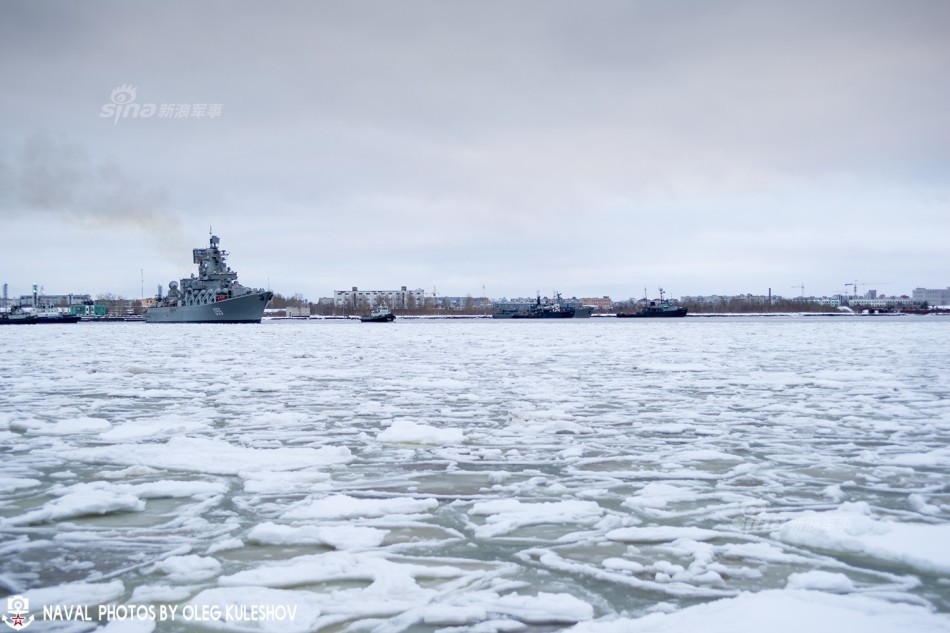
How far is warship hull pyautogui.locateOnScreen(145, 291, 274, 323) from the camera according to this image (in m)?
73.4

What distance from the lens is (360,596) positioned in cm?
269

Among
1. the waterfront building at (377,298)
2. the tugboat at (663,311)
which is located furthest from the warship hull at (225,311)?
the waterfront building at (377,298)

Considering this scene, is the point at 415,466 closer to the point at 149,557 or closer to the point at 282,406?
the point at 149,557

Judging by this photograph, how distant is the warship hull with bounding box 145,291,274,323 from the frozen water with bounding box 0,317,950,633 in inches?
2679

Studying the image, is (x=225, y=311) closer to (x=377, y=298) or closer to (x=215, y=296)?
(x=215, y=296)

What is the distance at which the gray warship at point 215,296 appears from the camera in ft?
242

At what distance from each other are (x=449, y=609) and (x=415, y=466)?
253cm

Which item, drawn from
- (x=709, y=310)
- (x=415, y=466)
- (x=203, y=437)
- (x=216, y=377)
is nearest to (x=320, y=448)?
(x=415, y=466)

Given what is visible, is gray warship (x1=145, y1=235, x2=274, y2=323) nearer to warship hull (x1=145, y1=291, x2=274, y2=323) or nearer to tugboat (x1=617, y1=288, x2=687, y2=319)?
warship hull (x1=145, y1=291, x2=274, y2=323)

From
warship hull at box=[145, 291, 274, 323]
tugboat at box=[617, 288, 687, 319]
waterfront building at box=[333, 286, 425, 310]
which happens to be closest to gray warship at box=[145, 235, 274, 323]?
warship hull at box=[145, 291, 274, 323]

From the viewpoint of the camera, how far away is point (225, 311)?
74562 mm

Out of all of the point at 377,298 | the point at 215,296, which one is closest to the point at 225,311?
the point at 215,296

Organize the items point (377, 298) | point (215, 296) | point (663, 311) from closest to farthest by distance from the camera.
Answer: point (215, 296) → point (663, 311) → point (377, 298)

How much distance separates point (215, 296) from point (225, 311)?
192 cm
